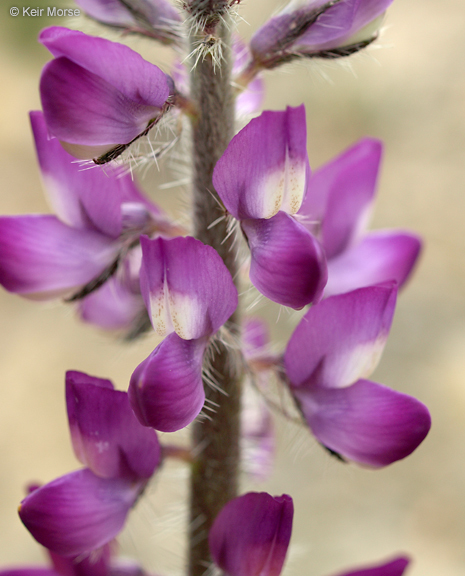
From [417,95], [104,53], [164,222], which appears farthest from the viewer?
[417,95]

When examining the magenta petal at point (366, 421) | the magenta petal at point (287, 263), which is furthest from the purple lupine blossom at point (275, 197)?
the magenta petal at point (366, 421)

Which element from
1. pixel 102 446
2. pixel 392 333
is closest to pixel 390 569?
pixel 102 446

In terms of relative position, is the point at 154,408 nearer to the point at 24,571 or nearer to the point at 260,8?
the point at 24,571

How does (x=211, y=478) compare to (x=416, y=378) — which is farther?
(x=416, y=378)

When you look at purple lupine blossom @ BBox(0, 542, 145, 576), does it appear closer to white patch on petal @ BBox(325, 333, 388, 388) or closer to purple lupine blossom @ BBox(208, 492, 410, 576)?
purple lupine blossom @ BBox(208, 492, 410, 576)

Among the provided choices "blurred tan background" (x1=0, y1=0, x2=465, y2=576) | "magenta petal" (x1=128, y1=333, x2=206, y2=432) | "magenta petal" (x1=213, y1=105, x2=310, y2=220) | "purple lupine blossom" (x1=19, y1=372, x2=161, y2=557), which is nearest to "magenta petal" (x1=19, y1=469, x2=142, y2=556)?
"purple lupine blossom" (x1=19, y1=372, x2=161, y2=557)

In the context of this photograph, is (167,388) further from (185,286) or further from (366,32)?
(366,32)

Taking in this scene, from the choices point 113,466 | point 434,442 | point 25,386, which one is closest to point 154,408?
point 113,466

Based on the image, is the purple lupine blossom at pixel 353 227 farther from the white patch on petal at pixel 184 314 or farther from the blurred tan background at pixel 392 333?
the blurred tan background at pixel 392 333
